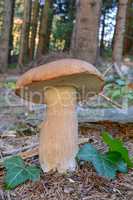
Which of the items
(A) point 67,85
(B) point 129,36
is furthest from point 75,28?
(B) point 129,36

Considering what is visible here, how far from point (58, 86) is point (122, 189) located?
0.65 metres

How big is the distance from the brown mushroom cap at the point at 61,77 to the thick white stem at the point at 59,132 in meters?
0.06

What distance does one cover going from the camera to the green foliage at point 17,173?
1.97 metres

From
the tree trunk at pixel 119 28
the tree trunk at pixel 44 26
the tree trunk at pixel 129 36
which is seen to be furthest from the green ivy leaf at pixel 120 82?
the tree trunk at pixel 129 36

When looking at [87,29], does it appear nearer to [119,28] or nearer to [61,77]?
[119,28]

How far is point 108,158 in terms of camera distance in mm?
2062

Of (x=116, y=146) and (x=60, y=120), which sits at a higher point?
(x=60, y=120)

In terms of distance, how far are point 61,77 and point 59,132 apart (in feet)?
1.06

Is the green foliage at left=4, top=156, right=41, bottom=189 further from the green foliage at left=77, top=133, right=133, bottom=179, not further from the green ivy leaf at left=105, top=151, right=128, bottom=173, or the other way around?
the green ivy leaf at left=105, top=151, right=128, bottom=173

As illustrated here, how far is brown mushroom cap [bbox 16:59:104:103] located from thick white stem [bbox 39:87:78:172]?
0.20ft

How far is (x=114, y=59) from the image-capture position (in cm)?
766

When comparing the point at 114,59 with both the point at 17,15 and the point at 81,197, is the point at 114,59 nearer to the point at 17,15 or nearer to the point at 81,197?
the point at 81,197

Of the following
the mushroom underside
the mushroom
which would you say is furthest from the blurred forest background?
the mushroom

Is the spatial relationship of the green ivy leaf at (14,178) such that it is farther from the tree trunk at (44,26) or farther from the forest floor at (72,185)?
the tree trunk at (44,26)
